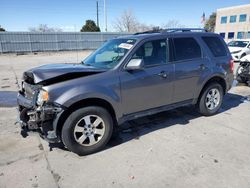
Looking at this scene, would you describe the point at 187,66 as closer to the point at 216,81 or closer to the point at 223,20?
the point at 216,81

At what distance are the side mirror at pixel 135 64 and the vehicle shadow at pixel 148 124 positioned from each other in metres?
1.35

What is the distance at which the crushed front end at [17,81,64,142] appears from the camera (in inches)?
128

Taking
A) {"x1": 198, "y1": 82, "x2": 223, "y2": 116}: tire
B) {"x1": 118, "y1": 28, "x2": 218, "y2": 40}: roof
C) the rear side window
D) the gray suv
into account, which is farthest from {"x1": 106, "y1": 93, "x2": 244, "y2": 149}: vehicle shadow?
{"x1": 118, "y1": 28, "x2": 218, "y2": 40}: roof

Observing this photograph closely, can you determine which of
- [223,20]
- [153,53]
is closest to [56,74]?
[153,53]

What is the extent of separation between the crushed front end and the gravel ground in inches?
11.7

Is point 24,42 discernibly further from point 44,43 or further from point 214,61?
point 214,61

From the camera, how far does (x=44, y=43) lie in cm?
2850

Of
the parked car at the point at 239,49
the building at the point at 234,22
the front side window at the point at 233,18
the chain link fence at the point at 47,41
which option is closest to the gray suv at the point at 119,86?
the parked car at the point at 239,49

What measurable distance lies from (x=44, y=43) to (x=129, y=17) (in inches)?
1527

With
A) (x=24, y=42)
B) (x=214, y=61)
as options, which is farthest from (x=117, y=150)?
(x=24, y=42)

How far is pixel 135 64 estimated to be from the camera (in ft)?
12.2

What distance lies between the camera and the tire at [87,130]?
3.43 metres

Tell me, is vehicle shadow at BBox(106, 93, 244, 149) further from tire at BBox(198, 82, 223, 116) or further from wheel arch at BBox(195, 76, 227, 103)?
wheel arch at BBox(195, 76, 227, 103)

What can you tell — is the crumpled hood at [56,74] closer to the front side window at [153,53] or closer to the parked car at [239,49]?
the front side window at [153,53]
